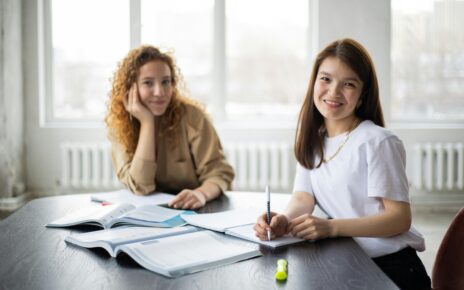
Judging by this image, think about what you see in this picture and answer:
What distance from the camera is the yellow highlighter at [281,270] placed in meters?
1.14

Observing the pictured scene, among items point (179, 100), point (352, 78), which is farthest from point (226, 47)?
point (352, 78)

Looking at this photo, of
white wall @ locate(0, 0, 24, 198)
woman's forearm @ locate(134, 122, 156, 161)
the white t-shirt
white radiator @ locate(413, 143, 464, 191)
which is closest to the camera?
the white t-shirt

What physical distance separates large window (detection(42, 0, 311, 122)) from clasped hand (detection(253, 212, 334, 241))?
11.1 feet

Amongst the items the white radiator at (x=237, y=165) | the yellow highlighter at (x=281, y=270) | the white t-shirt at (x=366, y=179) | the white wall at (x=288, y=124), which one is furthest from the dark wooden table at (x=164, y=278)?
the white wall at (x=288, y=124)

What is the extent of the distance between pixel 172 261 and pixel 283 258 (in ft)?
0.83

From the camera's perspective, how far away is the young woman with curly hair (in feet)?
7.58

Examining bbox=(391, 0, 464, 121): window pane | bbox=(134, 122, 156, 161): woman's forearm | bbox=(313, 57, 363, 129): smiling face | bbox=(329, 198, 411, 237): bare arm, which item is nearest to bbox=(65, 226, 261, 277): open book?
bbox=(329, 198, 411, 237): bare arm

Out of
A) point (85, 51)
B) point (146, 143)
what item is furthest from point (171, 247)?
point (85, 51)

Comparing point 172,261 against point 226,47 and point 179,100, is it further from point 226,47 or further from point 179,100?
point 226,47

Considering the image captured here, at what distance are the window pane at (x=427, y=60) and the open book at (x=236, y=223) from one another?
336 centimetres

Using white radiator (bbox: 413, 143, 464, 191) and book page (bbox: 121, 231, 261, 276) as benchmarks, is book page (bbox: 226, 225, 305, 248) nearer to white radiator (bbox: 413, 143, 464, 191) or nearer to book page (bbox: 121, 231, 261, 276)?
book page (bbox: 121, 231, 261, 276)

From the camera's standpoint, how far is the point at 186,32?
4.80 meters

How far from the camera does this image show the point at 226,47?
477cm

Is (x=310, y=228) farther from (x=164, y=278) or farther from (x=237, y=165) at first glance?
(x=237, y=165)
